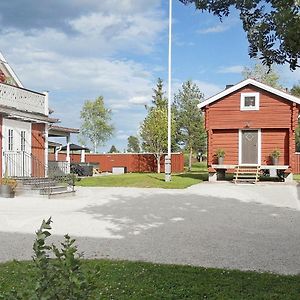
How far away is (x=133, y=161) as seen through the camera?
42.6 m

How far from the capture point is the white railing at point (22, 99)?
65.2ft

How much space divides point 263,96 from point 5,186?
15.2 meters

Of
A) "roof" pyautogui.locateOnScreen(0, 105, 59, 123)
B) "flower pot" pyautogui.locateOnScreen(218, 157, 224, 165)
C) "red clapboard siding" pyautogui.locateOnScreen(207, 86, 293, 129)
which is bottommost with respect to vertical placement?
"flower pot" pyautogui.locateOnScreen(218, 157, 224, 165)

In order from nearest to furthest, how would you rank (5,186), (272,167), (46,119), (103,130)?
(5,186), (46,119), (272,167), (103,130)

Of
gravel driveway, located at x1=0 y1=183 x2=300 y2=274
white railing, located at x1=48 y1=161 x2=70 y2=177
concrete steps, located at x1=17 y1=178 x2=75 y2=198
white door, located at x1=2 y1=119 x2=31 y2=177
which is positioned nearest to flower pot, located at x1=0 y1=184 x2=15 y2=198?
concrete steps, located at x1=17 y1=178 x2=75 y2=198

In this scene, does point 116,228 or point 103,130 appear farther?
point 103,130

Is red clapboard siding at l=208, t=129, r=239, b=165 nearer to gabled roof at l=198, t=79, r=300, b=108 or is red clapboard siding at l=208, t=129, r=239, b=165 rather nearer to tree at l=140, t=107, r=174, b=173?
gabled roof at l=198, t=79, r=300, b=108

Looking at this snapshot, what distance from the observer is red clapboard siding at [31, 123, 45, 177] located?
21570mm

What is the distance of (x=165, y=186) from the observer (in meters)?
22.3

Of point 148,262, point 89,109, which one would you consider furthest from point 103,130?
point 148,262

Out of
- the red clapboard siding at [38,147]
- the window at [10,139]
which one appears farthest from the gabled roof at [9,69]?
the window at [10,139]

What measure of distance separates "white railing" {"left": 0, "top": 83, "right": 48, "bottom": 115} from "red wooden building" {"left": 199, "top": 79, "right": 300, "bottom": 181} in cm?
957

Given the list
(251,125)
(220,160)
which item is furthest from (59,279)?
(251,125)

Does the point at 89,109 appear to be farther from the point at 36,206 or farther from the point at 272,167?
the point at 36,206
